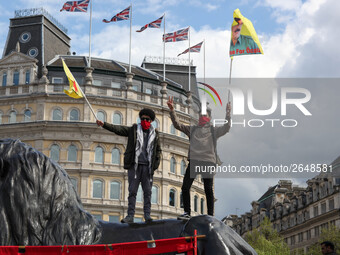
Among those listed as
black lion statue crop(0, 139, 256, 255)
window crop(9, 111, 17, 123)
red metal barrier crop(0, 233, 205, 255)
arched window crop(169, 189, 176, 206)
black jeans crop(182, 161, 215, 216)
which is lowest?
red metal barrier crop(0, 233, 205, 255)

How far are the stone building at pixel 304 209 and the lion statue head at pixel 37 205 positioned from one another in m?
55.3

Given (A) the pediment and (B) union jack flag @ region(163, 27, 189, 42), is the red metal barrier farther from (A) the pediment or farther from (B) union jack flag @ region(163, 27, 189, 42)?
(A) the pediment

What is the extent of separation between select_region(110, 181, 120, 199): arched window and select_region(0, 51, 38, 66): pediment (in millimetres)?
15297

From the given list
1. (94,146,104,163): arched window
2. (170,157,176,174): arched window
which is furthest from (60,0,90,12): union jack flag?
(170,157,176,174): arched window

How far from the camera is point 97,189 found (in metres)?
61.2

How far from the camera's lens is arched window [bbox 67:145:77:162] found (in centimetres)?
6153

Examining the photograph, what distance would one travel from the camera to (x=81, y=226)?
6789 millimetres

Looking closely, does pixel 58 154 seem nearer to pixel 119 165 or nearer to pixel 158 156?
pixel 119 165

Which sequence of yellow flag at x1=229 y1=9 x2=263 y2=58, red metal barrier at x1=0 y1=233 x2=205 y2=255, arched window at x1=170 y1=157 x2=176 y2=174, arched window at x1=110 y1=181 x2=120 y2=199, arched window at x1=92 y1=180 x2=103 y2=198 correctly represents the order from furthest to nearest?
arched window at x1=170 y1=157 x2=176 y2=174 → arched window at x1=110 y1=181 x2=120 y2=199 → arched window at x1=92 y1=180 x2=103 y2=198 → yellow flag at x1=229 y1=9 x2=263 y2=58 → red metal barrier at x1=0 y1=233 x2=205 y2=255

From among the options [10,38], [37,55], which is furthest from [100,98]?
[10,38]

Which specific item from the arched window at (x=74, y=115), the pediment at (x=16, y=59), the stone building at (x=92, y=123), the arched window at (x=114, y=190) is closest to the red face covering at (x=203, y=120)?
the stone building at (x=92, y=123)

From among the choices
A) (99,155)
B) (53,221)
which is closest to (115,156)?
(99,155)

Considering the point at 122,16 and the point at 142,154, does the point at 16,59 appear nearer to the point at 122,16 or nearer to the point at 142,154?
the point at 122,16

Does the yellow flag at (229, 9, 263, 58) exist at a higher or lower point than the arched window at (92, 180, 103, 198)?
lower
